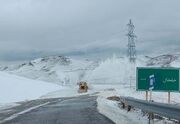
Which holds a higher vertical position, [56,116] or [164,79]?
[164,79]

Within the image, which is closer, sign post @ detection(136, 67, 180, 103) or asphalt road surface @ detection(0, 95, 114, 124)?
asphalt road surface @ detection(0, 95, 114, 124)

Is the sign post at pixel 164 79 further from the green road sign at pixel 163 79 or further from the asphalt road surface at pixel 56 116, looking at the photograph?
the asphalt road surface at pixel 56 116

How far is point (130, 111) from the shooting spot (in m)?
27.6

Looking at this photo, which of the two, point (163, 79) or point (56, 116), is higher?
point (163, 79)

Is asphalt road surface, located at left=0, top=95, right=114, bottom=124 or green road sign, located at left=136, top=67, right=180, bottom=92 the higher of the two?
green road sign, located at left=136, top=67, right=180, bottom=92

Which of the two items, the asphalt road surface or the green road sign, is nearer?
the asphalt road surface

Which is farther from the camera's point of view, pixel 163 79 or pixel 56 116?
pixel 56 116

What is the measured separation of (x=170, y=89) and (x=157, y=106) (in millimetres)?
6092

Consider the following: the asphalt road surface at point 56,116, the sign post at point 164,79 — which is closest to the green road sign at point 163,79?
the sign post at point 164,79

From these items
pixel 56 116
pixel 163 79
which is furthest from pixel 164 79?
pixel 56 116

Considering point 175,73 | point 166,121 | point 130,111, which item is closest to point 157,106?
point 166,121

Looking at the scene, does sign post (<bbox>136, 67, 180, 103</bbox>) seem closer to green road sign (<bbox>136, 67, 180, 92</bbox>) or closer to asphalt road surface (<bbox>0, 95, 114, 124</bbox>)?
green road sign (<bbox>136, 67, 180, 92</bbox>)

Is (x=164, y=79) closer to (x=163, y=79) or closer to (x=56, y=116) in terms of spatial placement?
(x=163, y=79)

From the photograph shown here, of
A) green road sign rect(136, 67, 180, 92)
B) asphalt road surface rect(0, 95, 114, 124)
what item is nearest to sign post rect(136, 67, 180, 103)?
green road sign rect(136, 67, 180, 92)
